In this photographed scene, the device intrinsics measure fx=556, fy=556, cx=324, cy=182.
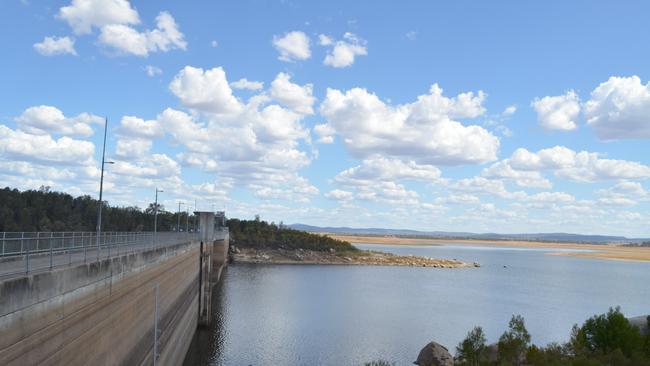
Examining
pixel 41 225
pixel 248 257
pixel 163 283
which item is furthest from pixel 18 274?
pixel 248 257

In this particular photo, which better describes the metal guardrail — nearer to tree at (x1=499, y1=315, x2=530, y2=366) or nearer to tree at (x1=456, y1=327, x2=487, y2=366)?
tree at (x1=456, y1=327, x2=487, y2=366)

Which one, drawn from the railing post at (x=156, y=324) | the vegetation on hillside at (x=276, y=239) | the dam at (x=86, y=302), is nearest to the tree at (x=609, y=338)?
the railing post at (x=156, y=324)

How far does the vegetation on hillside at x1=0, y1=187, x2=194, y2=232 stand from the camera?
275ft

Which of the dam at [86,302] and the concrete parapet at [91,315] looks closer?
the concrete parapet at [91,315]

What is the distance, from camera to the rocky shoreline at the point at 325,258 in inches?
6186

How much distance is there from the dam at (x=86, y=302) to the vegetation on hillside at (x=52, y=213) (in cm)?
5033

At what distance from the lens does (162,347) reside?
102ft

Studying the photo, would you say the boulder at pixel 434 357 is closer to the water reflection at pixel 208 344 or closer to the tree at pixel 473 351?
the tree at pixel 473 351

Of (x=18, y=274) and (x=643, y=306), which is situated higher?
(x=18, y=274)

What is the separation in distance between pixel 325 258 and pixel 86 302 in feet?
499

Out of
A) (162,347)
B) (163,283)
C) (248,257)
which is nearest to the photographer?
Answer: (162,347)

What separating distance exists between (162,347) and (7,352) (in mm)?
19673

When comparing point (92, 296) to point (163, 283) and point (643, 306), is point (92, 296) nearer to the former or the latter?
point (163, 283)

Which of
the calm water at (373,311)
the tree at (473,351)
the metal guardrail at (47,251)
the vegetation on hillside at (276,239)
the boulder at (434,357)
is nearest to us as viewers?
the metal guardrail at (47,251)
